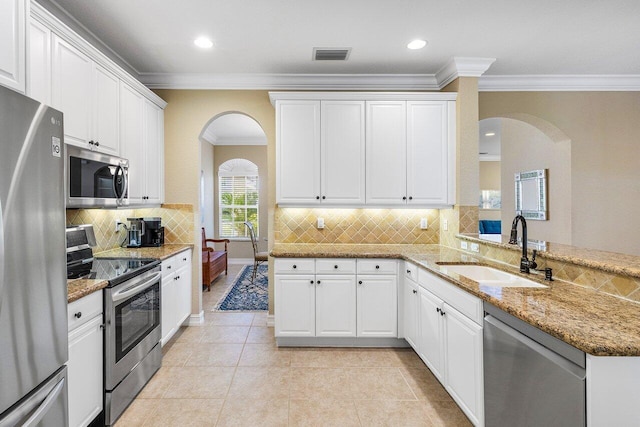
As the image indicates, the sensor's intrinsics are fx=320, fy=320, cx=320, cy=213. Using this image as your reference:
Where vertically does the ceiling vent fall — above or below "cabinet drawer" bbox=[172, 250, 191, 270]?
above

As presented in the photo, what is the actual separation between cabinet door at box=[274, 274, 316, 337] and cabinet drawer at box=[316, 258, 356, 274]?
17 cm

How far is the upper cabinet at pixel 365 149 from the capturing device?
3.38m

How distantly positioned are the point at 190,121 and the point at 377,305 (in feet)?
9.43

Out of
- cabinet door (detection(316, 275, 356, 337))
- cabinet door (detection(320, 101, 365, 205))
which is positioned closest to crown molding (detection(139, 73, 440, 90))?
cabinet door (detection(320, 101, 365, 205))

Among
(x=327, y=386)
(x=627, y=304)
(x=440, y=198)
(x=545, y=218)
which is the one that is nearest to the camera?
(x=627, y=304)

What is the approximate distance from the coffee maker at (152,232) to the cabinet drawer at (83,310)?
1.54 metres

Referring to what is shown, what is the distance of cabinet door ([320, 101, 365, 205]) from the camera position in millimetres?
3383

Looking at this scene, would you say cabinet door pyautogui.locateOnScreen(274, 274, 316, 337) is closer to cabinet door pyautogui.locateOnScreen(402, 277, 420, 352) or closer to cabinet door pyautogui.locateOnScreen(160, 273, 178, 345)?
cabinet door pyautogui.locateOnScreen(402, 277, 420, 352)

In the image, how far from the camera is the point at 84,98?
7.64 feet

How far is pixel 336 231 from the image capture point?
368 centimetres

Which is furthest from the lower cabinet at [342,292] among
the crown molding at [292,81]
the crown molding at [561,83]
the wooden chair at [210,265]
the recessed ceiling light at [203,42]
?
the wooden chair at [210,265]

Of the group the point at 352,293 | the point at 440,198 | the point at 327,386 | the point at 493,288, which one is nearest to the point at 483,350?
the point at 493,288

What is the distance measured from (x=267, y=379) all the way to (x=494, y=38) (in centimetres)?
348

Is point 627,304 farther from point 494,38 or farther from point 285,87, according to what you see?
point 285,87
